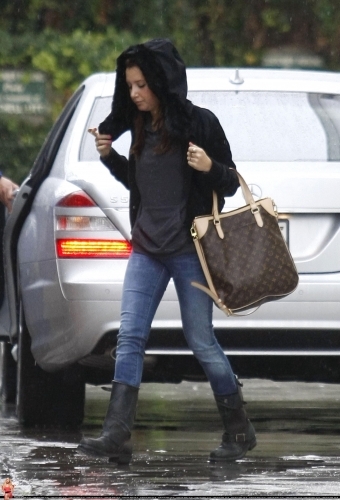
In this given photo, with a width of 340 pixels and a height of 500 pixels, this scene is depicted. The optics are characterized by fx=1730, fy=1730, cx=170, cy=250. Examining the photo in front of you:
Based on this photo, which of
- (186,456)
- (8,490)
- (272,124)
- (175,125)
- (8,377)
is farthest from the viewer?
(8,377)

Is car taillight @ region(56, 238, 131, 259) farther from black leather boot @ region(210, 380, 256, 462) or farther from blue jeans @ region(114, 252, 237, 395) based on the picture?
black leather boot @ region(210, 380, 256, 462)

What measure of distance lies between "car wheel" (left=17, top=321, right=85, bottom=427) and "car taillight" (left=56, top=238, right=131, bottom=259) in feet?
3.11

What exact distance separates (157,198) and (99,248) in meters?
0.66

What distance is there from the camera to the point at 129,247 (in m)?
7.17

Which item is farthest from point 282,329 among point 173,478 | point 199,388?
point 199,388

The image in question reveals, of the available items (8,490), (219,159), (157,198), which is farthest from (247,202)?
(8,490)

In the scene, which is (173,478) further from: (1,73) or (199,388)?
(1,73)

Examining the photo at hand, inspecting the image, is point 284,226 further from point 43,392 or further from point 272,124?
point 43,392

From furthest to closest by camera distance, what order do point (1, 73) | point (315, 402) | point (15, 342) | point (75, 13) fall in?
point (75, 13) < point (1, 73) < point (315, 402) < point (15, 342)

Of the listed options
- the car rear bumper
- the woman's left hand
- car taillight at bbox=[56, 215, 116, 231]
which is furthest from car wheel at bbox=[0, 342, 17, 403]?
the woman's left hand

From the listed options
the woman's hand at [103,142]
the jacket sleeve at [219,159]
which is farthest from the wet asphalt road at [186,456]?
the woman's hand at [103,142]

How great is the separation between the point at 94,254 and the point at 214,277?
2.52 feet

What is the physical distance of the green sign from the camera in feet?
69.8

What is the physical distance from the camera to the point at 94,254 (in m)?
7.19
